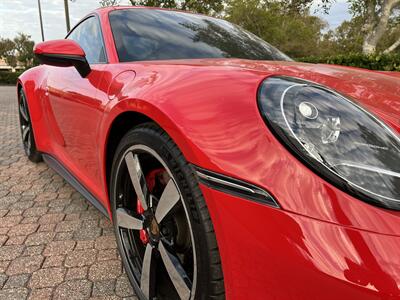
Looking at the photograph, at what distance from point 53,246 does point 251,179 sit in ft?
5.36

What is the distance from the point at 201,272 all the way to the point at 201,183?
291 millimetres

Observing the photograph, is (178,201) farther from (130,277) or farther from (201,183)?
(130,277)

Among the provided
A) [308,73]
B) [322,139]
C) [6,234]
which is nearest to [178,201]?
[322,139]

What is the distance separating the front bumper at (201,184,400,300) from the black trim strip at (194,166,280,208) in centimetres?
1

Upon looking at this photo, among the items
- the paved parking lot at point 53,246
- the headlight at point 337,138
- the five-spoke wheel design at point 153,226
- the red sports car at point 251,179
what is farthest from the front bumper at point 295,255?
the paved parking lot at point 53,246

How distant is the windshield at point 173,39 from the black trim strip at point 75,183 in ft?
2.71

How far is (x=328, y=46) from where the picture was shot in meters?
48.7

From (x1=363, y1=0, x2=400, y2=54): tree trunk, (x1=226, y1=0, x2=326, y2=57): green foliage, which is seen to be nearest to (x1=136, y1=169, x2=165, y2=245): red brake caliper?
(x1=363, y1=0, x2=400, y2=54): tree trunk

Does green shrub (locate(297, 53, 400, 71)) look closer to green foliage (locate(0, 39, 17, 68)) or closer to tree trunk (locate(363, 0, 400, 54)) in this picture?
tree trunk (locate(363, 0, 400, 54))

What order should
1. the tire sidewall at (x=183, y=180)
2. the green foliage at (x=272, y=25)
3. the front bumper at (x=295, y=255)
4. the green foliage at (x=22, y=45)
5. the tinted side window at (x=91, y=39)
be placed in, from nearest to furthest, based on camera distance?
the front bumper at (x=295, y=255) → the tire sidewall at (x=183, y=180) → the tinted side window at (x=91, y=39) → the green foliage at (x=272, y=25) → the green foliage at (x=22, y=45)

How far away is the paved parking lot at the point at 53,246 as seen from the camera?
1.85m

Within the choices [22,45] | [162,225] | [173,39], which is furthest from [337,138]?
[22,45]

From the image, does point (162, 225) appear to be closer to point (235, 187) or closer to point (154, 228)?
point (154, 228)

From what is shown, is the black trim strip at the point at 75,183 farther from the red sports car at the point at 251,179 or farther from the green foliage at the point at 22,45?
the green foliage at the point at 22,45
